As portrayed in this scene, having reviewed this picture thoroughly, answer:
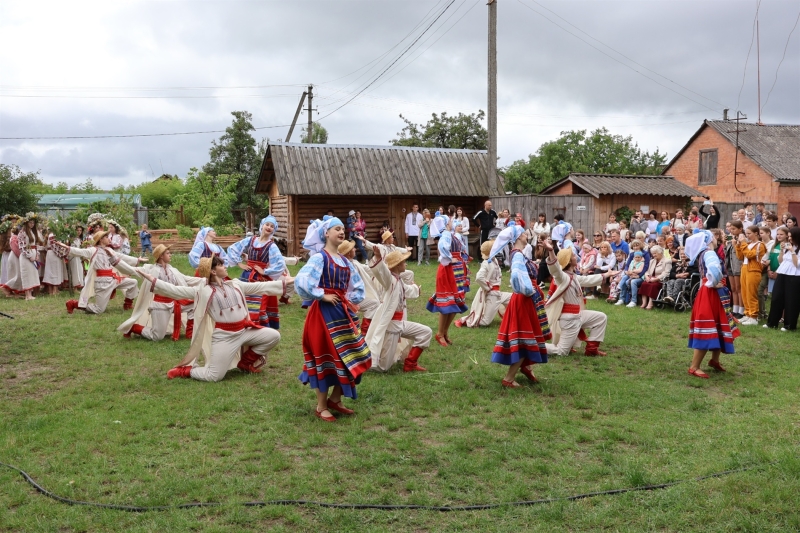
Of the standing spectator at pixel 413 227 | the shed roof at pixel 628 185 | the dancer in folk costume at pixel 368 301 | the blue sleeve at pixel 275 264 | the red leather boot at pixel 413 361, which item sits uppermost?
the shed roof at pixel 628 185

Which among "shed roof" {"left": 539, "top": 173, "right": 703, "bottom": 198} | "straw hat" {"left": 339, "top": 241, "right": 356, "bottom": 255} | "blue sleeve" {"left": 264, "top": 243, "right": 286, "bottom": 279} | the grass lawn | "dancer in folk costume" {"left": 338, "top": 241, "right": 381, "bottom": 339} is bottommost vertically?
the grass lawn

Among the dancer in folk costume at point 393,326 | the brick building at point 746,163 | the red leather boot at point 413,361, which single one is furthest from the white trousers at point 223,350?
the brick building at point 746,163

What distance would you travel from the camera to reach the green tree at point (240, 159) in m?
32.2

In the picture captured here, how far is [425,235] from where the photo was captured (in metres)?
19.8

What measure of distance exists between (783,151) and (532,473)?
28.2 metres

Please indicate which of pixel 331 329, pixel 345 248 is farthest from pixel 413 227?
pixel 331 329

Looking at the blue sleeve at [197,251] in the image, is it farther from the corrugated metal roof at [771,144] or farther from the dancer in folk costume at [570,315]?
the corrugated metal roof at [771,144]

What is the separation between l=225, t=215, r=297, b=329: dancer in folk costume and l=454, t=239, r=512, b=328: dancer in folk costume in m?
2.88

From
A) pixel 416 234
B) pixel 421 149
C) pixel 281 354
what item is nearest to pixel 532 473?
pixel 281 354

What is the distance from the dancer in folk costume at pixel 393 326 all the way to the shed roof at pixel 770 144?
23274 millimetres

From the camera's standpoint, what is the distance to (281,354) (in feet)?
28.5

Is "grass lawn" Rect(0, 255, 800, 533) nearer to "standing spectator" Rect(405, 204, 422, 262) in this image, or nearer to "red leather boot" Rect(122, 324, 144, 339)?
"red leather boot" Rect(122, 324, 144, 339)

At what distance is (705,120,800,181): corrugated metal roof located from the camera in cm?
2638

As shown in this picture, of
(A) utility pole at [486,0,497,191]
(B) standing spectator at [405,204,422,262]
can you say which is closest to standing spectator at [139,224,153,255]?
(B) standing spectator at [405,204,422,262]
